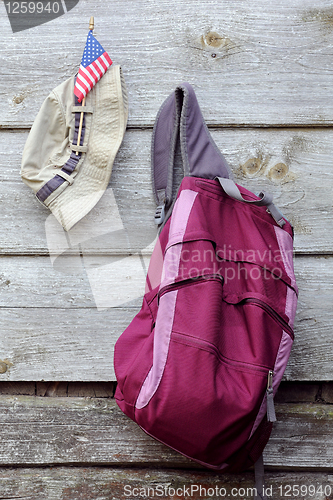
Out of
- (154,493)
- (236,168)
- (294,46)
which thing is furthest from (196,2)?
(154,493)

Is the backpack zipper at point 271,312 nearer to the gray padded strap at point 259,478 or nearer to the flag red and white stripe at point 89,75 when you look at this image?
the gray padded strap at point 259,478

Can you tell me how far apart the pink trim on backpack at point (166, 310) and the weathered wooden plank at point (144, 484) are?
0.73ft

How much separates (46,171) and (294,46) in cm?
55

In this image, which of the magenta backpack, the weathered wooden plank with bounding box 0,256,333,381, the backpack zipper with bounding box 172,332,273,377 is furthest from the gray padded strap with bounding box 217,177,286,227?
the backpack zipper with bounding box 172,332,273,377

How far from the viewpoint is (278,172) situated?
27.9 inches

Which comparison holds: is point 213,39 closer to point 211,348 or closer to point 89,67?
point 89,67

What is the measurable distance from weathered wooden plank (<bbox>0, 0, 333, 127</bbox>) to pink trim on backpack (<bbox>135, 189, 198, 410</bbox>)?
0.75ft

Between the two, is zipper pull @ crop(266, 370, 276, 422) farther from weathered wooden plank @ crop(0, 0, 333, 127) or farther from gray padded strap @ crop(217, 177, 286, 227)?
weathered wooden plank @ crop(0, 0, 333, 127)

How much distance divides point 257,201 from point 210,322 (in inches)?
8.7

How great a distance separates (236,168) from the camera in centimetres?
71

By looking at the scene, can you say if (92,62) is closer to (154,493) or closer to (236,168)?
(236,168)

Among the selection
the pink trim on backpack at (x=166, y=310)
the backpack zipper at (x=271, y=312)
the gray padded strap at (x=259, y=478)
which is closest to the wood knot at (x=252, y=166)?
the pink trim on backpack at (x=166, y=310)

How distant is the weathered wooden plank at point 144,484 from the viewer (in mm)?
667

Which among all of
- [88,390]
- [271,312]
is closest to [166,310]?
[271,312]
